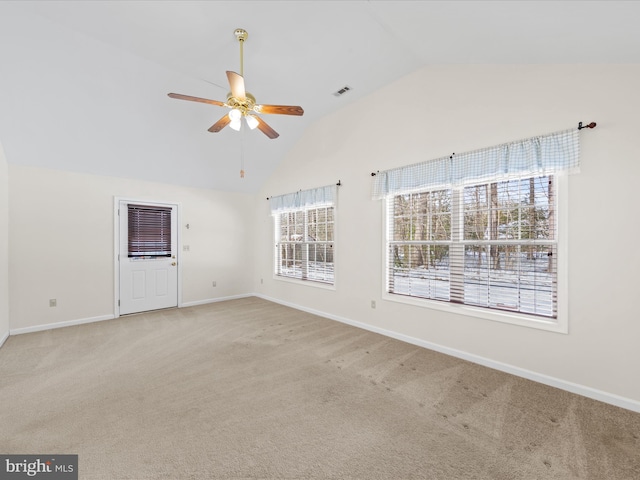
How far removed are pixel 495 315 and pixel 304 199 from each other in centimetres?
338

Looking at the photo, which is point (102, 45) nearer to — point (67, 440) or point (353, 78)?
point (353, 78)

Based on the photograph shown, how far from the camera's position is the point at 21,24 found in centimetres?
255

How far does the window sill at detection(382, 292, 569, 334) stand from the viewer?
8.22ft

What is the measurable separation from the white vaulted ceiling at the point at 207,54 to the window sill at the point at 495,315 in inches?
86.9

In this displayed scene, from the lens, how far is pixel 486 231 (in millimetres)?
2961

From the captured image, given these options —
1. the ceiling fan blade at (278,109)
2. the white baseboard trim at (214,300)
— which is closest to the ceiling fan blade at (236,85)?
the ceiling fan blade at (278,109)

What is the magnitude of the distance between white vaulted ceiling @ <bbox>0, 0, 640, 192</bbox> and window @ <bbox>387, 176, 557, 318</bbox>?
1.25 m

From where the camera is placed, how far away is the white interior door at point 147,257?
4.74 metres

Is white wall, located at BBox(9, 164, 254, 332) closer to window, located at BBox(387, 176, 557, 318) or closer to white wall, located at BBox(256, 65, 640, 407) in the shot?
white wall, located at BBox(256, 65, 640, 407)

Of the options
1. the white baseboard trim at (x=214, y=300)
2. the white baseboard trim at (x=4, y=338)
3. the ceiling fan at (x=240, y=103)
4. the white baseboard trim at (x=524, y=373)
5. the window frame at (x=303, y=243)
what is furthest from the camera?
the white baseboard trim at (x=214, y=300)

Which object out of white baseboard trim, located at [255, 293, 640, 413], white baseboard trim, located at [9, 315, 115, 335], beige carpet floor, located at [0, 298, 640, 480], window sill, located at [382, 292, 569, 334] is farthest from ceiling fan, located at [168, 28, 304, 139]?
white baseboard trim, located at [9, 315, 115, 335]

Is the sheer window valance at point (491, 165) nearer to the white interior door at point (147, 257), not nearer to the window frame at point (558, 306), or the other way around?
the window frame at point (558, 306)

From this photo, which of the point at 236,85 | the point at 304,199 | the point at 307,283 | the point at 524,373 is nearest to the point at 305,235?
the point at 304,199

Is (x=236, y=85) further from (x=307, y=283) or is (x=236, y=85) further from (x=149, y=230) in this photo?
(x=149, y=230)
